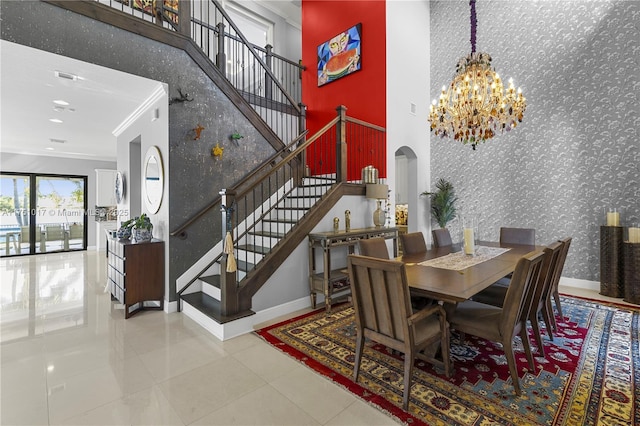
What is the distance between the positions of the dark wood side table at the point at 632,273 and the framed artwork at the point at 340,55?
486 cm

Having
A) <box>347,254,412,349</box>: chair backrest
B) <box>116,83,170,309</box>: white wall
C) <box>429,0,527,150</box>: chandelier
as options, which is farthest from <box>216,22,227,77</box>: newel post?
<box>347,254,412,349</box>: chair backrest

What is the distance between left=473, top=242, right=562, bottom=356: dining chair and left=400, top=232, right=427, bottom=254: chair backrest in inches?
31.5

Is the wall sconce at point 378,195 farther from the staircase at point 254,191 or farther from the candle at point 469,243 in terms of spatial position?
the candle at point 469,243

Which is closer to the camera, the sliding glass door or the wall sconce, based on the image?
the wall sconce

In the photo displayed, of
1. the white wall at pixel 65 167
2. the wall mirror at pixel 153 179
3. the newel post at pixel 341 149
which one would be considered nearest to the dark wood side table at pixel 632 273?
the newel post at pixel 341 149

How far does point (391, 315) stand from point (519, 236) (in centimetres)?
308

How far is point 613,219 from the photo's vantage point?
417cm

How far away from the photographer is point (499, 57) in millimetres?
5359

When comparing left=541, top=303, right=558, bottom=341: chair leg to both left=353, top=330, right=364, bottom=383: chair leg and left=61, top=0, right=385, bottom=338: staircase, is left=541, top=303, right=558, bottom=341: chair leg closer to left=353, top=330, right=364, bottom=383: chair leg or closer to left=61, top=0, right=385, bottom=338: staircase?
left=353, top=330, right=364, bottom=383: chair leg

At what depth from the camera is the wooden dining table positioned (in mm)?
1908

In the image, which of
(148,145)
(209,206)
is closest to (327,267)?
(209,206)

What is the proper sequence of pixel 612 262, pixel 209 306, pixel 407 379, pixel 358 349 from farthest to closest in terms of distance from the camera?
1. pixel 612 262
2. pixel 209 306
3. pixel 358 349
4. pixel 407 379

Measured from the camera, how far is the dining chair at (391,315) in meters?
1.84

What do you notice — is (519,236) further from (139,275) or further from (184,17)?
(184,17)
